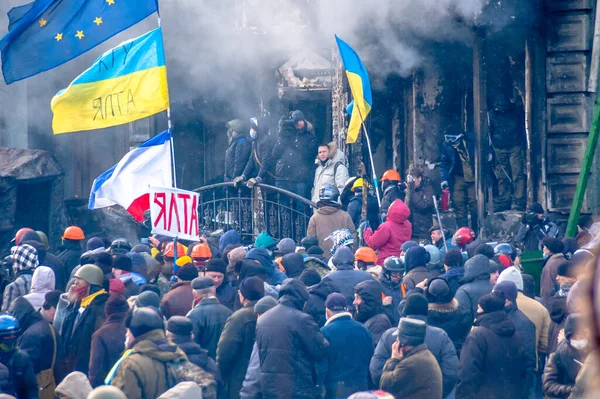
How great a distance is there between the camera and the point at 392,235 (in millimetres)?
10156

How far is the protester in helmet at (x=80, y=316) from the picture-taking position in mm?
6961

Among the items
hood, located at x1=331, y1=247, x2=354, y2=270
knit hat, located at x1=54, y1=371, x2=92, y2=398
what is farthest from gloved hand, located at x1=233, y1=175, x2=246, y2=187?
knit hat, located at x1=54, y1=371, x2=92, y2=398

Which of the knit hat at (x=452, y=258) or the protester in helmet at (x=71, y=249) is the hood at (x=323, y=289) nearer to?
the knit hat at (x=452, y=258)

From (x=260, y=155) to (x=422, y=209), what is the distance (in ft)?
9.80

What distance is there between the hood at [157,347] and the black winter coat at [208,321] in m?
1.33

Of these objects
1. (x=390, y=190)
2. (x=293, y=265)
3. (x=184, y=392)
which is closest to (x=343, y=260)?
(x=293, y=265)

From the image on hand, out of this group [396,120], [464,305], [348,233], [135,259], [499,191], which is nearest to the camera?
[464,305]

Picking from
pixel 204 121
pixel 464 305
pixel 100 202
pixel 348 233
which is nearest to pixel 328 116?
pixel 204 121

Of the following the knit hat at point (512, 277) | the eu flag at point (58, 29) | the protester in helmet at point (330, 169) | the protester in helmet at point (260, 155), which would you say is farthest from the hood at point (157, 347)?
the protester in helmet at point (260, 155)

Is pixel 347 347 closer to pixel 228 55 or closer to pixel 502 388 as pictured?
pixel 502 388

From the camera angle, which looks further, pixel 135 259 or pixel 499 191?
pixel 499 191

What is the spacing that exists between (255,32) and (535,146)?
19.8 feet

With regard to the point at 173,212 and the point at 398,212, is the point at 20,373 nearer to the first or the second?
the point at 173,212

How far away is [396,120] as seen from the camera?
16.4 m
